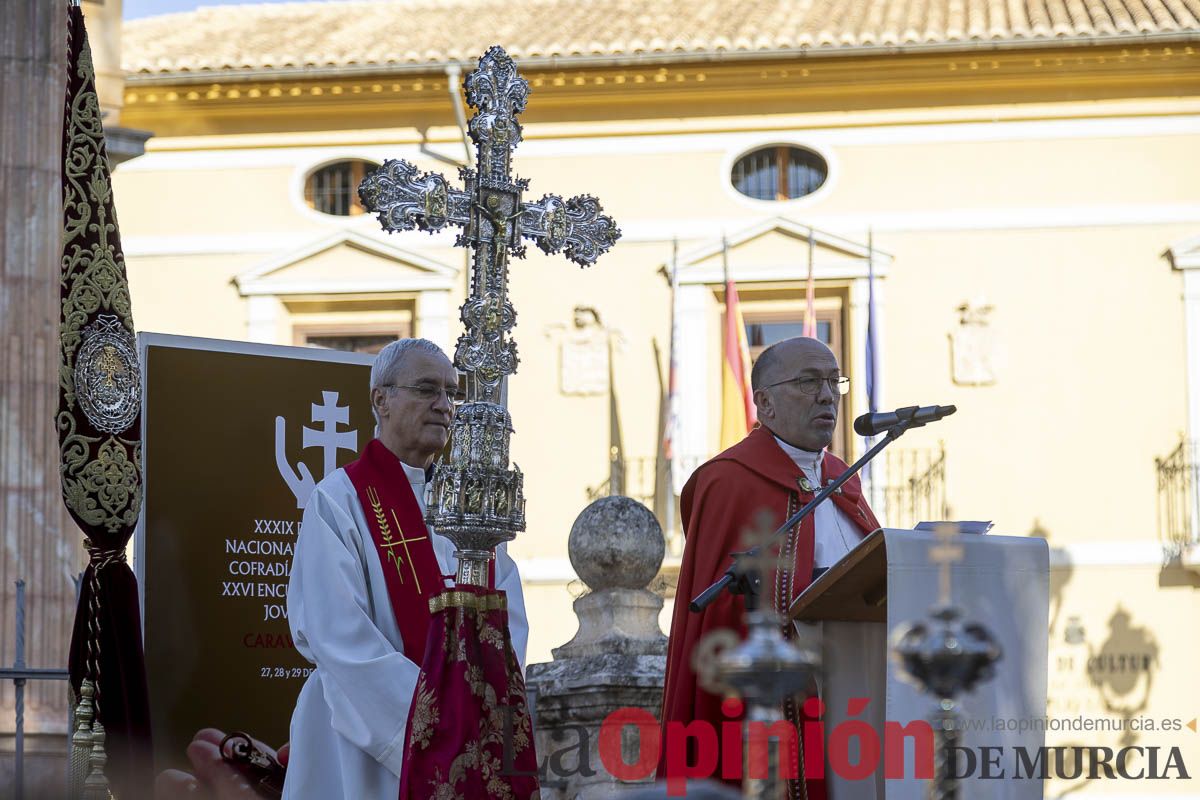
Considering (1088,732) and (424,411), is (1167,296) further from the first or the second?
(424,411)

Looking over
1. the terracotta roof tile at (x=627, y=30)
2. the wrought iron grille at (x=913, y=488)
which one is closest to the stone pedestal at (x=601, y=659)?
the wrought iron grille at (x=913, y=488)

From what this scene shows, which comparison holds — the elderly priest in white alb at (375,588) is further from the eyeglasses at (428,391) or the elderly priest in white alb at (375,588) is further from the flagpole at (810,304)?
the flagpole at (810,304)

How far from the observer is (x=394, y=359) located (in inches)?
203

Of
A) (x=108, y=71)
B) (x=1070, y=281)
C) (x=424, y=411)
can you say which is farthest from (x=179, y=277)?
(x=424, y=411)

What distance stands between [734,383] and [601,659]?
38.1ft

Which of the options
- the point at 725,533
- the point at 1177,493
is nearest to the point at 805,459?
the point at 725,533

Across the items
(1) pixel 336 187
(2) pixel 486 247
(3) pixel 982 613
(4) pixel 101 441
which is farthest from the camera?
(1) pixel 336 187

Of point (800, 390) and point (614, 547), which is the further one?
point (614, 547)

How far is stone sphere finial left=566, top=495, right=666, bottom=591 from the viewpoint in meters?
6.43

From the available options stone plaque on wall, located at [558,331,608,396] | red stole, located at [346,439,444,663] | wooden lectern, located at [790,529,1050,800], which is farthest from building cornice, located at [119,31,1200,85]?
wooden lectern, located at [790,529,1050,800]

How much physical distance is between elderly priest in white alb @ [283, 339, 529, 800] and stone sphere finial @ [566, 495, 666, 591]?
1097 millimetres

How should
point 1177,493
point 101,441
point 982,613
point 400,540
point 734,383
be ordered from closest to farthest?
point 982,613, point 400,540, point 101,441, point 1177,493, point 734,383

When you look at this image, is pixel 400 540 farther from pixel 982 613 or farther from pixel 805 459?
pixel 982 613

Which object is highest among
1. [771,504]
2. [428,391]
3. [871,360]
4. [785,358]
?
[871,360]
